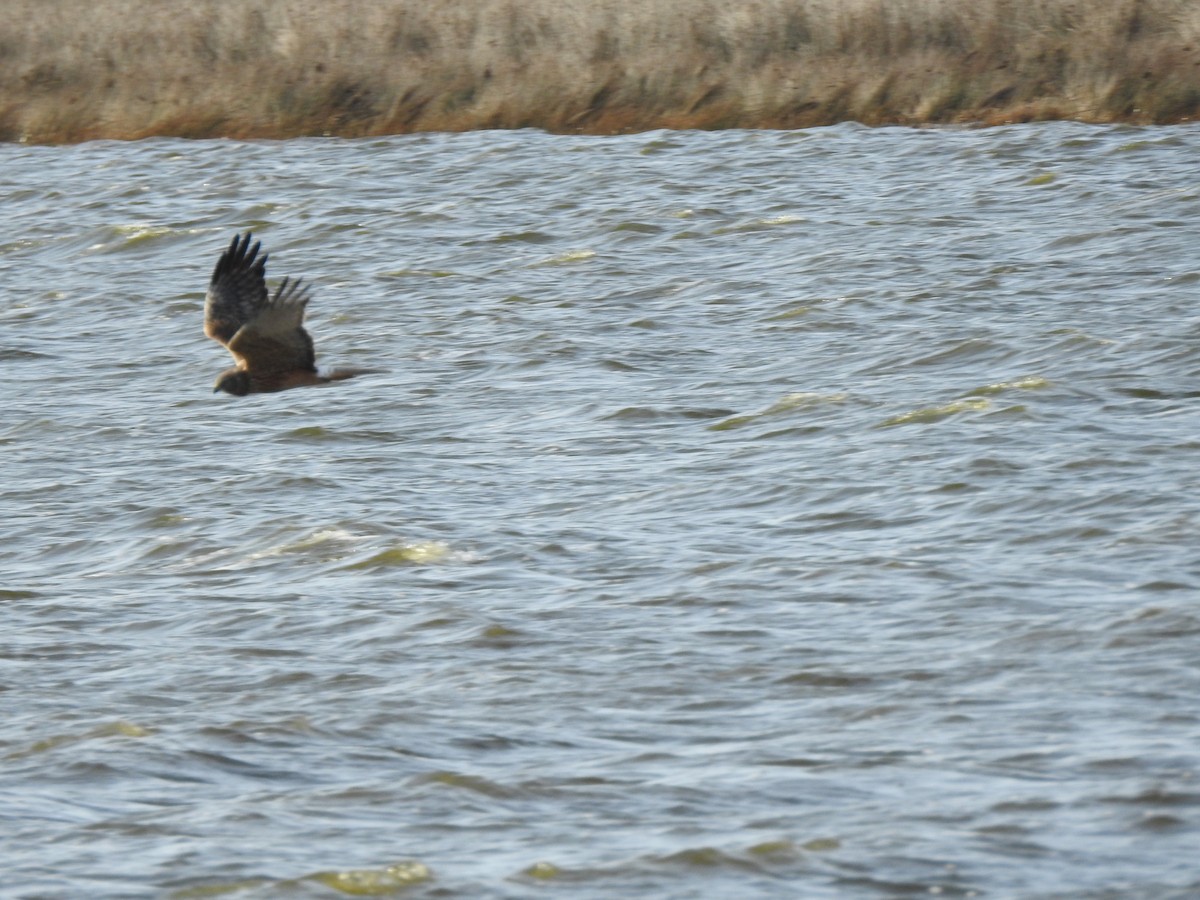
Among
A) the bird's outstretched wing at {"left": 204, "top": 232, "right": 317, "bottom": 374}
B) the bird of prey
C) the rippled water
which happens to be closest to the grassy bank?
the rippled water

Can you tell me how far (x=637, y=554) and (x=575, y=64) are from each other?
52.4ft

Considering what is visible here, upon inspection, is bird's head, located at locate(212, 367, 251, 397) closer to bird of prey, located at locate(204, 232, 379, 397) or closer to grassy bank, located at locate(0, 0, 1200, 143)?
bird of prey, located at locate(204, 232, 379, 397)

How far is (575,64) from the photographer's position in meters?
27.1

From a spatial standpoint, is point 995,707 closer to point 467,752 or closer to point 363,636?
point 467,752

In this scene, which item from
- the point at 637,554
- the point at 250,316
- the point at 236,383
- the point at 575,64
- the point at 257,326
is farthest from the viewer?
the point at 575,64

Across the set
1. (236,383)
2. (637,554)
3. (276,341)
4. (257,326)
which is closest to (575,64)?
(236,383)

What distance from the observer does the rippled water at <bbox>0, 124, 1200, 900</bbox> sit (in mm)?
8117

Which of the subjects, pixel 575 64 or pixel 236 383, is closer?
pixel 236 383

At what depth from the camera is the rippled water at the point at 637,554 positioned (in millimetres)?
8117

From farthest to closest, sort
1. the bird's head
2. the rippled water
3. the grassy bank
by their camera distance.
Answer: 1. the grassy bank
2. the bird's head
3. the rippled water

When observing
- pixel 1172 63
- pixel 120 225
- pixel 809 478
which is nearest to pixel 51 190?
pixel 120 225

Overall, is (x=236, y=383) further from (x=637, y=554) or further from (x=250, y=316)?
(x=637, y=554)

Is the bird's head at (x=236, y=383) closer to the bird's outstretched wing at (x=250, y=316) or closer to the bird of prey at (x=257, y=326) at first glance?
the bird of prey at (x=257, y=326)

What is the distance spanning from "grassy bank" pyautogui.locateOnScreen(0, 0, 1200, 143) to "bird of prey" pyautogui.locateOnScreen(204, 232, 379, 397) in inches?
503
